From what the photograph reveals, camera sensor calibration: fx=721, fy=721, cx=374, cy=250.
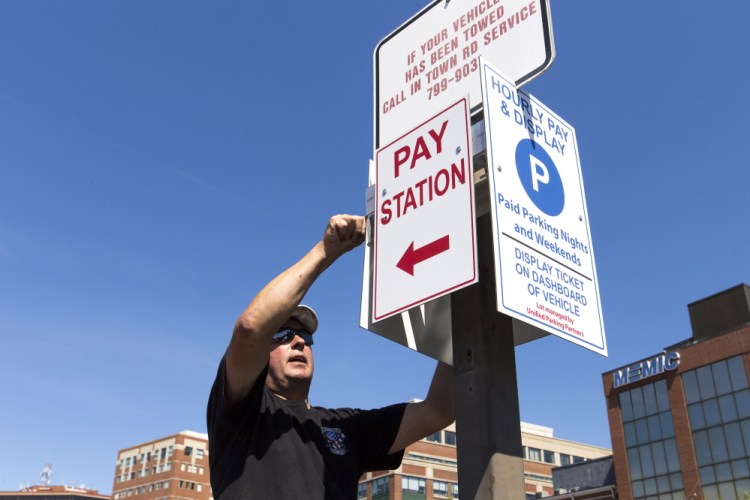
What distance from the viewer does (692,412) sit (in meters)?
40.3

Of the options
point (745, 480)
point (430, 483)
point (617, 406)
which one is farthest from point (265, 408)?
point (430, 483)

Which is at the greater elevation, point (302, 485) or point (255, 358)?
point (255, 358)

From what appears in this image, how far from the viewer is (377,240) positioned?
2.97m

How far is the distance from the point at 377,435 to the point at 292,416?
51 centimetres

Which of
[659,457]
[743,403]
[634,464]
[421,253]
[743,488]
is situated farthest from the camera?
[634,464]

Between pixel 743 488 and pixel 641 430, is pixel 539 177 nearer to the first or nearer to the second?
pixel 743 488

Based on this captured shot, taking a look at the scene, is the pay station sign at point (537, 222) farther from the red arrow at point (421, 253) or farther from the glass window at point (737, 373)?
the glass window at point (737, 373)

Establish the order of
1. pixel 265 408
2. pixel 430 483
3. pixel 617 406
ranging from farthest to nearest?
pixel 430 483 → pixel 617 406 → pixel 265 408

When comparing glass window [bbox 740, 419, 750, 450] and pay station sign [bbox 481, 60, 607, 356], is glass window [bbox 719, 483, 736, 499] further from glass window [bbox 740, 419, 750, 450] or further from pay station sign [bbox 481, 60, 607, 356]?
pay station sign [bbox 481, 60, 607, 356]

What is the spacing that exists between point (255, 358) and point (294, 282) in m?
0.34

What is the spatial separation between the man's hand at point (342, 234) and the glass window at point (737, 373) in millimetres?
40336

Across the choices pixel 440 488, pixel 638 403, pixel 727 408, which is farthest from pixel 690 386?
pixel 440 488

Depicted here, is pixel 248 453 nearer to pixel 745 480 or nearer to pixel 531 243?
pixel 531 243

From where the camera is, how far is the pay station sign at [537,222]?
255 cm
